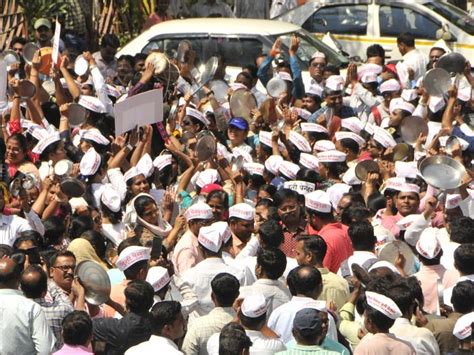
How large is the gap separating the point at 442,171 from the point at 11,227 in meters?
3.41

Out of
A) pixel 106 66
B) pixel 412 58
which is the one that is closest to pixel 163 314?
pixel 412 58

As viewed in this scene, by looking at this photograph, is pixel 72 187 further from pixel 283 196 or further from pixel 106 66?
pixel 106 66

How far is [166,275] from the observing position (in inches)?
402

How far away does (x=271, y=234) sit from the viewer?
11219 mm

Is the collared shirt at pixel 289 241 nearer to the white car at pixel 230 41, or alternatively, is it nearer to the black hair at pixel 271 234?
the black hair at pixel 271 234

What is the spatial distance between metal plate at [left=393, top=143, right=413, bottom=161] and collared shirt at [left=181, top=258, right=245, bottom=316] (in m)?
3.77

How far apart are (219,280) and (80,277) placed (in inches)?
34.4

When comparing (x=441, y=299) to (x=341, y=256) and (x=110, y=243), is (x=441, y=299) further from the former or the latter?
(x=110, y=243)

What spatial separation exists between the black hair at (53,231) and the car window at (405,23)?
9.45 meters

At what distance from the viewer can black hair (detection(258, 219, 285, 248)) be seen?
11.2 metres

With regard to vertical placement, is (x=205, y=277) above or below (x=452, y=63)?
above

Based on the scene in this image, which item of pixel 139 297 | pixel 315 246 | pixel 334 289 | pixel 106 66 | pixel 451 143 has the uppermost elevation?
pixel 139 297

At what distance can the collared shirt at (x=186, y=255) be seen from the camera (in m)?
11.3

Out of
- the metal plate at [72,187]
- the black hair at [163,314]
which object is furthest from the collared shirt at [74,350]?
the metal plate at [72,187]
